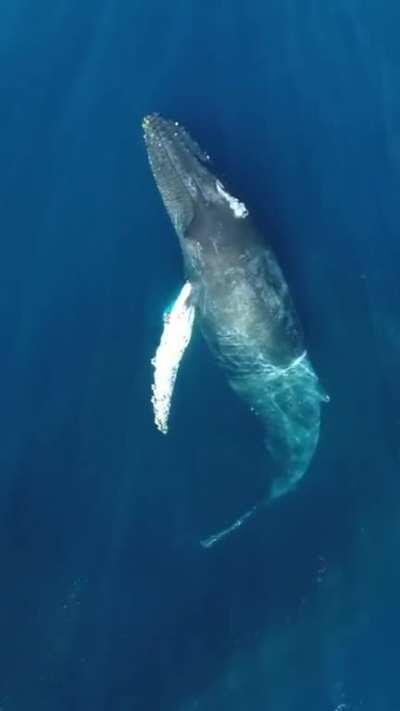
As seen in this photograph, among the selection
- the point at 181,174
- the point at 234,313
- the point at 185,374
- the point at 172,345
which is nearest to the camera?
the point at 234,313

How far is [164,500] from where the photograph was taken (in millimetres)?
20203

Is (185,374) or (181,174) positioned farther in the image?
(185,374)

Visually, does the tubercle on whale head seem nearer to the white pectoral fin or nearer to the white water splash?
the white water splash

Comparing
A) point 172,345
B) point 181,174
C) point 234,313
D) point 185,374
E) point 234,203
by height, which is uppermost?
point 181,174

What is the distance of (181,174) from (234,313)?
2.98 m

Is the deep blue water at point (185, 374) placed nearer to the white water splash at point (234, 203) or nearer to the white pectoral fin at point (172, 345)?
the white pectoral fin at point (172, 345)

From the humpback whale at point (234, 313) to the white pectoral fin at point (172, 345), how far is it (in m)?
0.02

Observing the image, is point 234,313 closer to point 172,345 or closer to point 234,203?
point 172,345

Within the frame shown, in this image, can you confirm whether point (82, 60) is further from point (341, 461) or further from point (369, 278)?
point (341, 461)

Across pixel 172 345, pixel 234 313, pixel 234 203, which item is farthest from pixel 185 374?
pixel 234 203

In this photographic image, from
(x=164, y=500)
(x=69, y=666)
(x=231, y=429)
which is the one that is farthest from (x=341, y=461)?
(x=69, y=666)

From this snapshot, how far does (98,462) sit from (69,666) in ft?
13.0

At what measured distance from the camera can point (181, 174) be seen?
20.0 m

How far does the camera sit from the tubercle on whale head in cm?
1978
